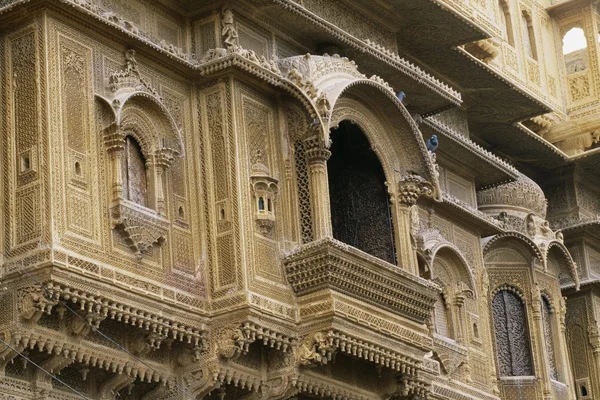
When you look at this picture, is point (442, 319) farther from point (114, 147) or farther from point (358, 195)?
point (114, 147)

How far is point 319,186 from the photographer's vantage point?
17234 millimetres

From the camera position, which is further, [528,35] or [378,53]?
[528,35]

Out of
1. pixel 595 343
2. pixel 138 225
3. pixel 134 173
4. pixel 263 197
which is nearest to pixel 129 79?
pixel 134 173

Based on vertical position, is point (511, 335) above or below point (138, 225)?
above

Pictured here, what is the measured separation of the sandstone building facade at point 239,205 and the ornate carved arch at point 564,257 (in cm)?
157

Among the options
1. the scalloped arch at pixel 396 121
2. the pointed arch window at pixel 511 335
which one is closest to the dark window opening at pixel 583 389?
the pointed arch window at pixel 511 335

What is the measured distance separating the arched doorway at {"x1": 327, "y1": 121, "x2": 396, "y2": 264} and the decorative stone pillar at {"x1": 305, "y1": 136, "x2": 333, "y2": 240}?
1.20m

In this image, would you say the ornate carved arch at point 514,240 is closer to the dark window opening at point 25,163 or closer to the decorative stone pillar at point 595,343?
the decorative stone pillar at point 595,343

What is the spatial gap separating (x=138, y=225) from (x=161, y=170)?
0.82m

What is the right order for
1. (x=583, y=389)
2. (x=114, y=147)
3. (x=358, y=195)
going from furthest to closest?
(x=583, y=389)
(x=358, y=195)
(x=114, y=147)

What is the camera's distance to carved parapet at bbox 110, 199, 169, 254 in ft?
51.3

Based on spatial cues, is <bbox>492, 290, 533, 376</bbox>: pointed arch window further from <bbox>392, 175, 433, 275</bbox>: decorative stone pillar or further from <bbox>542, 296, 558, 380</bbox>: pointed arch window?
<bbox>392, 175, 433, 275</bbox>: decorative stone pillar

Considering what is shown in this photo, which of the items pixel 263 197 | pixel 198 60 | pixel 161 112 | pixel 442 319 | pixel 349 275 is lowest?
pixel 349 275

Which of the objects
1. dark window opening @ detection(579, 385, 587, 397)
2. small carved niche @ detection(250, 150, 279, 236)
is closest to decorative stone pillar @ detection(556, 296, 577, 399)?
dark window opening @ detection(579, 385, 587, 397)
